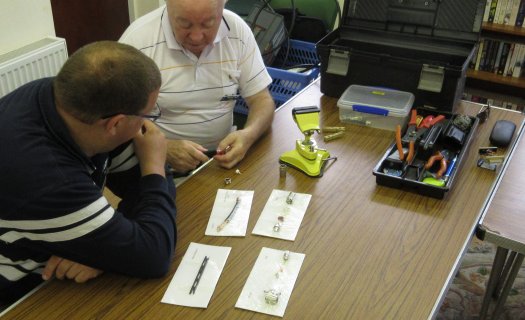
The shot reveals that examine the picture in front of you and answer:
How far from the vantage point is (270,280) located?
103 centimetres

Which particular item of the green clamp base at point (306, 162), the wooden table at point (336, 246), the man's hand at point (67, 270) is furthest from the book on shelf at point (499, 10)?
the man's hand at point (67, 270)

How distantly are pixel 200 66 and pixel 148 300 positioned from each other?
0.91 m

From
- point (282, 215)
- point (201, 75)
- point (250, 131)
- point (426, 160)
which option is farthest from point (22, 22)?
point (426, 160)

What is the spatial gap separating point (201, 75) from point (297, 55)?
1048 mm

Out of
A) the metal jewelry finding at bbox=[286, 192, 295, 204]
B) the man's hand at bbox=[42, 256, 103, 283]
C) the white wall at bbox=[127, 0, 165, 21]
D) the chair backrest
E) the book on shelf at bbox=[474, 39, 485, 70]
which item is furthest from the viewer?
the white wall at bbox=[127, 0, 165, 21]

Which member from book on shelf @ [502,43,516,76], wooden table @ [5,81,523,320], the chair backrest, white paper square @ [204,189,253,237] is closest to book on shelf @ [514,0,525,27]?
book on shelf @ [502,43,516,76]

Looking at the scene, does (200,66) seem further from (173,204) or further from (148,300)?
(148,300)

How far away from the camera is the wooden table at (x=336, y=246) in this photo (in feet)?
3.17

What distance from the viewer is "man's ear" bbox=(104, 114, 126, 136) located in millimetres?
963

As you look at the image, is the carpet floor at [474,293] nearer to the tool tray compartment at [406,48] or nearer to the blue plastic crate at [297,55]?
the tool tray compartment at [406,48]

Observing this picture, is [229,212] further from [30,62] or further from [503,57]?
[503,57]

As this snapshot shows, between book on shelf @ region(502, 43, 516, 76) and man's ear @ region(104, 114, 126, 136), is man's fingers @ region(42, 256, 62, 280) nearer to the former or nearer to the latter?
man's ear @ region(104, 114, 126, 136)

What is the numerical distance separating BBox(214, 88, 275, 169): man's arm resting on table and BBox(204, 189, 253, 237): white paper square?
0.13 meters

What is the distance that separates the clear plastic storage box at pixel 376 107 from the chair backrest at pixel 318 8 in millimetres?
1115
